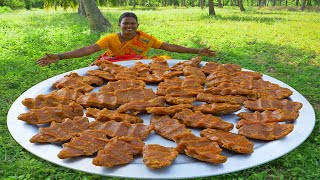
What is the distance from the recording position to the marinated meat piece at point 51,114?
3.47 m

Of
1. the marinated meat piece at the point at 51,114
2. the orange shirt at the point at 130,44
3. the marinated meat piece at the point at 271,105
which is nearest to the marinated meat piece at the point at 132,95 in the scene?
the marinated meat piece at the point at 51,114

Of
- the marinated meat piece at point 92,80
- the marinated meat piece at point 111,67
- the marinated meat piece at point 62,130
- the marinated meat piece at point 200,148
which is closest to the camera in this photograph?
the marinated meat piece at point 200,148

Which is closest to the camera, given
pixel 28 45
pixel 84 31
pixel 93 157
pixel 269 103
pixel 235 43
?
pixel 93 157

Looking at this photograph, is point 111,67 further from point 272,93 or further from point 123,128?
point 272,93

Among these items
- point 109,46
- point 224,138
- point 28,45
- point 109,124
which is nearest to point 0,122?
point 109,124

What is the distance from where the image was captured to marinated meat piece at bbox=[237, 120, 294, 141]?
320cm

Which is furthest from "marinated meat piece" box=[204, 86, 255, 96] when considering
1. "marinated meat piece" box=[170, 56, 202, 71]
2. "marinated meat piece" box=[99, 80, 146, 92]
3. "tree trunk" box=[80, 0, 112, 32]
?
"tree trunk" box=[80, 0, 112, 32]

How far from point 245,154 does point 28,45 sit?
24.8 feet

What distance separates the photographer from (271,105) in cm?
381

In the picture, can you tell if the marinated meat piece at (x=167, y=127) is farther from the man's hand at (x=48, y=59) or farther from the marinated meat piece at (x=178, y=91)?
the man's hand at (x=48, y=59)

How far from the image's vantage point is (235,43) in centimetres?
962

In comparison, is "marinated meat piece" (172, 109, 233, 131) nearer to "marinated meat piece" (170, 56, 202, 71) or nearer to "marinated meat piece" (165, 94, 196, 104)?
"marinated meat piece" (165, 94, 196, 104)

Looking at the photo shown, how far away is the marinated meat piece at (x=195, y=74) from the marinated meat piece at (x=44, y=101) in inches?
65.0

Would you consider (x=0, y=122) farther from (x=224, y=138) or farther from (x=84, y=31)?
(x=84, y=31)
